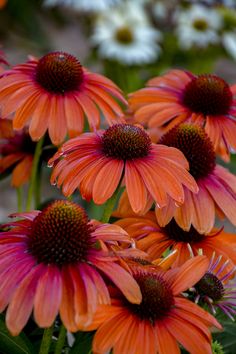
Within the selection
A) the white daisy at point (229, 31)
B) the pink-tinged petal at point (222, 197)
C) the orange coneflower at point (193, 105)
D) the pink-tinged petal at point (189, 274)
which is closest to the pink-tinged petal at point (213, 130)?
the orange coneflower at point (193, 105)

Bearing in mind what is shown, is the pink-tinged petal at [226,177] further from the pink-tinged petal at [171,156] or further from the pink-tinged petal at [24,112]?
the pink-tinged petal at [24,112]

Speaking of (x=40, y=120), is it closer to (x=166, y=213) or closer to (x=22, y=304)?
(x=166, y=213)

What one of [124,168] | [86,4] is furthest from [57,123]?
[86,4]

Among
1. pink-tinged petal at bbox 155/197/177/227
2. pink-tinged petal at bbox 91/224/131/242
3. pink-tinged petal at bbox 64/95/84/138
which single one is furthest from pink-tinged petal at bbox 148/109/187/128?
pink-tinged petal at bbox 91/224/131/242

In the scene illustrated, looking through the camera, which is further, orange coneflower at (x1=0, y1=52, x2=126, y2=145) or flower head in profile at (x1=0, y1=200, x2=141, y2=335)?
orange coneflower at (x1=0, y1=52, x2=126, y2=145)

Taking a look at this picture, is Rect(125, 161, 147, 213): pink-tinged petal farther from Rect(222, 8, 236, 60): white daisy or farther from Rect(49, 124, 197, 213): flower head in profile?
Rect(222, 8, 236, 60): white daisy

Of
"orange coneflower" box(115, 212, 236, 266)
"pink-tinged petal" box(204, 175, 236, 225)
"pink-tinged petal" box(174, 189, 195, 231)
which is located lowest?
"orange coneflower" box(115, 212, 236, 266)
